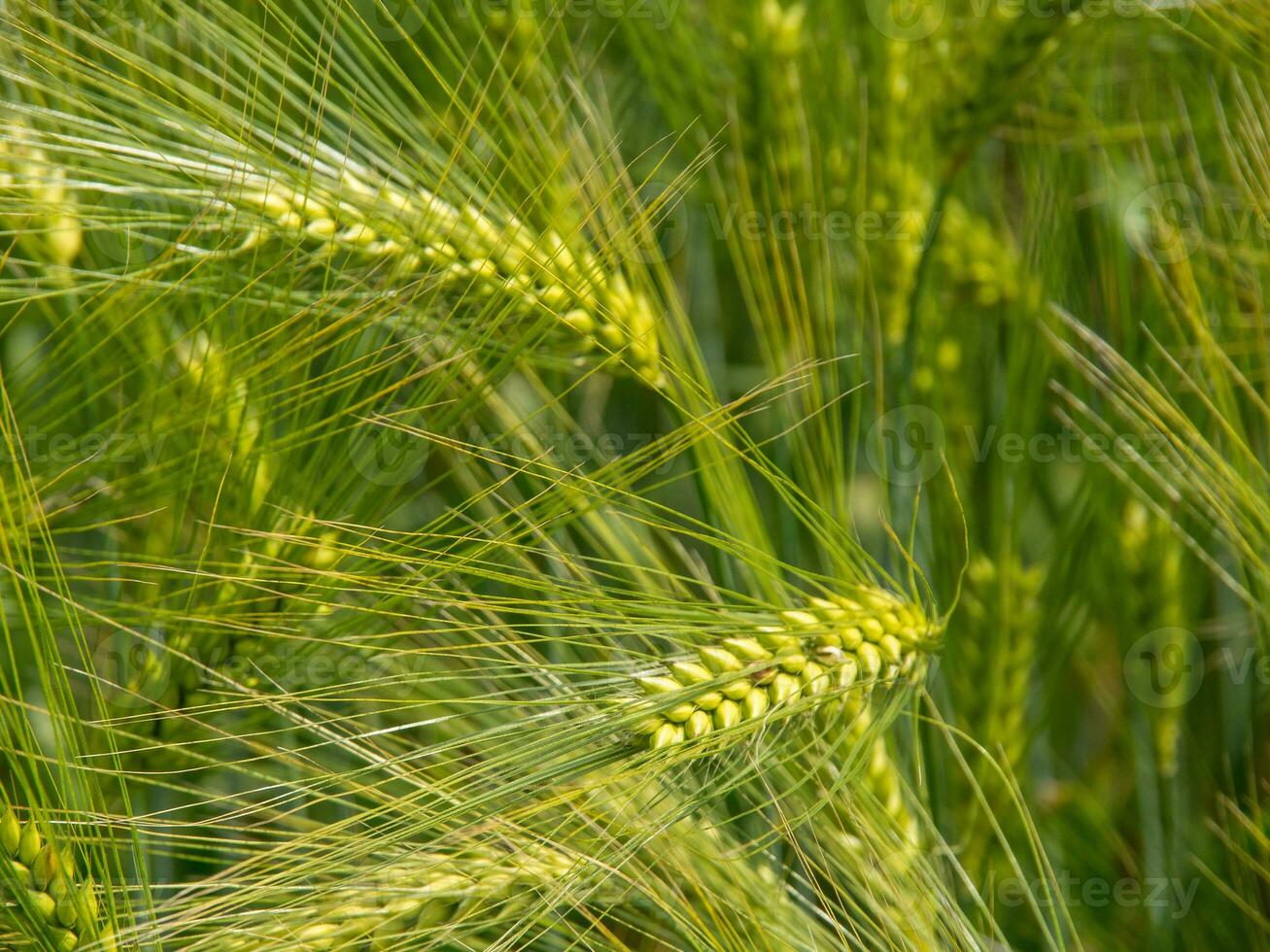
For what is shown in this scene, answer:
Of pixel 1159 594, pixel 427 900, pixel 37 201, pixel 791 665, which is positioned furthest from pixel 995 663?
pixel 37 201

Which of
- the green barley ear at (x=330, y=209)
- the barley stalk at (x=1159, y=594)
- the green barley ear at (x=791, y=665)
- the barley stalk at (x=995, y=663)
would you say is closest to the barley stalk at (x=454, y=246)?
the green barley ear at (x=330, y=209)

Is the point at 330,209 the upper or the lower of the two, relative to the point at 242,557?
upper

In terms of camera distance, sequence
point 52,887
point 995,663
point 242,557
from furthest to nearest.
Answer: point 995,663 → point 242,557 → point 52,887

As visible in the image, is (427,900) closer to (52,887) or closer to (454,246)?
(52,887)

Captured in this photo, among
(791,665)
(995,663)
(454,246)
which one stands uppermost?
(454,246)

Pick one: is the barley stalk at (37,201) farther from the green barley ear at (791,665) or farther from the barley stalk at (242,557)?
the green barley ear at (791,665)

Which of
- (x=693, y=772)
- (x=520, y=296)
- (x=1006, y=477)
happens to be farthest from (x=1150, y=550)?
(x=520, y=296)
